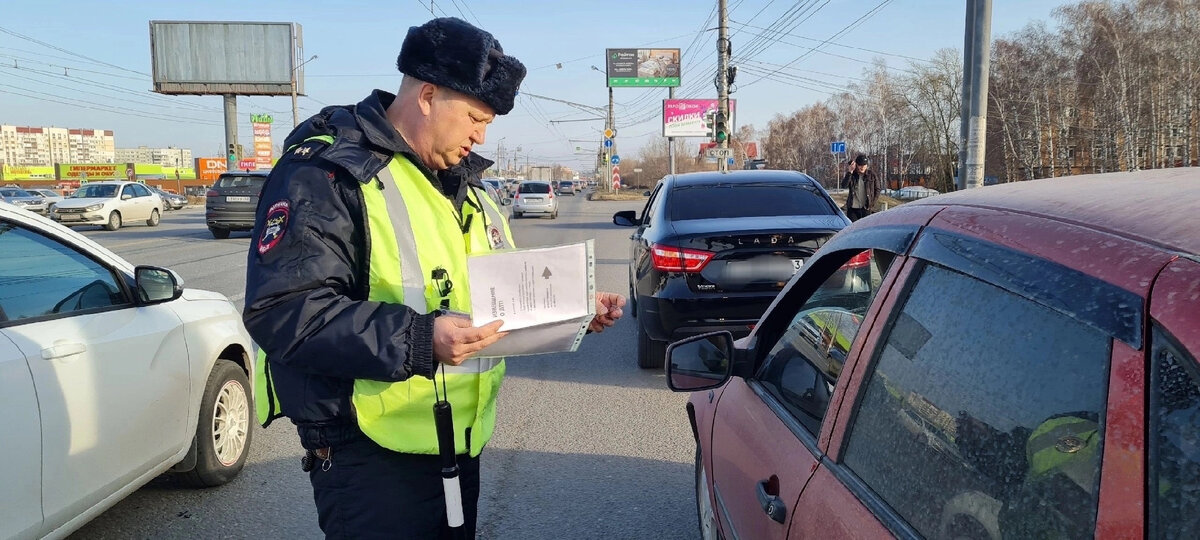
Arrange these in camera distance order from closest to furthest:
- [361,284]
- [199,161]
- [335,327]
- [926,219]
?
1. [926,219]
2. [335,327]
3. [361,284]
4. [199,161]

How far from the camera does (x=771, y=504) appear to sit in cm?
183

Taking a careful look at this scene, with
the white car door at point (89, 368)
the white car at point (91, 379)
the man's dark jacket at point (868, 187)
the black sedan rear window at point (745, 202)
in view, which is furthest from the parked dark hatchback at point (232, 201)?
the white car door at point (89, 368)

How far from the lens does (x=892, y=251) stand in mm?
1678

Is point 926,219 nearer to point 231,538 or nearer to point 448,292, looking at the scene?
point 448,292

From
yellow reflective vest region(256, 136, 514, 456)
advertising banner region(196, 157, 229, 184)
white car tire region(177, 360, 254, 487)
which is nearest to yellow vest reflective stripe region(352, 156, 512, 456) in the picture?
yellow reflective vest region(256, 136, 514, 456)

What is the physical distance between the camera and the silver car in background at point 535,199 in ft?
105

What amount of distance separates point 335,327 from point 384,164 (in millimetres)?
426

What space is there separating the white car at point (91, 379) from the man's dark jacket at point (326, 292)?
4.43 ft

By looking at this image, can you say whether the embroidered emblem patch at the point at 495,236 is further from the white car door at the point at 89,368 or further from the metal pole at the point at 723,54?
the metal pole at the point at 723,54

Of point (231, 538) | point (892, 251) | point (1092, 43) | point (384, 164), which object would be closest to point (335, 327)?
point (384, 164)

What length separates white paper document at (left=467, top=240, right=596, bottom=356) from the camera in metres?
1.80

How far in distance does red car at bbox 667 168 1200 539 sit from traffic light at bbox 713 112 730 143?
20691mm

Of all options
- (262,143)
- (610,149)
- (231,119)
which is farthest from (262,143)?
(610,149)

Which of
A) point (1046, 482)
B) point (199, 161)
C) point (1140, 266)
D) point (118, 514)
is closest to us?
point (1140, 266)
